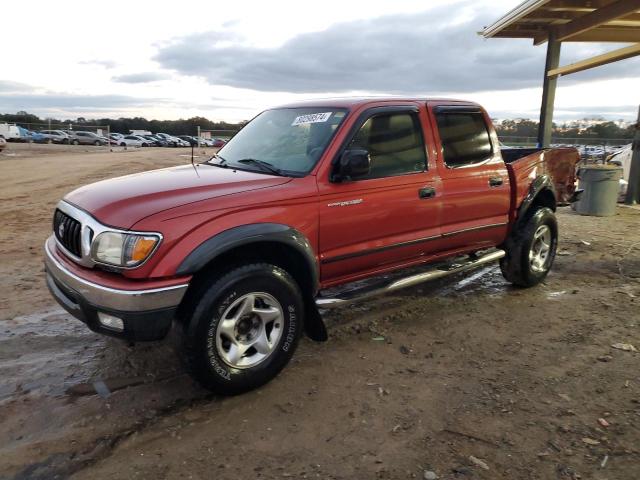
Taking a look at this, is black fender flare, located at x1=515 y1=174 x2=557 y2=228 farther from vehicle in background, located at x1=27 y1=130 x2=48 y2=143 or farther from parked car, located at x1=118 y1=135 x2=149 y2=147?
vehicle in background, located at x1=27 y1=130 x2=48 y2=143

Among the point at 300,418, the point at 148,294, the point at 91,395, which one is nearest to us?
the point at 148,294

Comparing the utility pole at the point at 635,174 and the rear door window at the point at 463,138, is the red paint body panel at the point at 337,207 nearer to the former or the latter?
the rear door window at the point at 463,138

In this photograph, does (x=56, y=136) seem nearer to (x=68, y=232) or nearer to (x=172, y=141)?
(x=172, y=141)

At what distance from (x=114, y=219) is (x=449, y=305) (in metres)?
3.45

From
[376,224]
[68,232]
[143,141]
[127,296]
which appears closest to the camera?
[127,296]

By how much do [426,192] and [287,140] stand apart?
1.26 metres

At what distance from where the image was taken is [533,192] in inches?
212

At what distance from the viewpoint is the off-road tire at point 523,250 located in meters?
5.37

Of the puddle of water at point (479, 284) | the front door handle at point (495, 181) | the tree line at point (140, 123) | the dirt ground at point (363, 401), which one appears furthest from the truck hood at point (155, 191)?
the tree line at point (140, 123)

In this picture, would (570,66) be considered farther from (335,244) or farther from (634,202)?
(335,244)

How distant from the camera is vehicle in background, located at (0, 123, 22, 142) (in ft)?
144

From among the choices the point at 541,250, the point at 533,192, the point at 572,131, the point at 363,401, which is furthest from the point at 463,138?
the point at 572,131

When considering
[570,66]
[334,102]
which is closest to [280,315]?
[334,102]

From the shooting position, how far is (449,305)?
17.0 ft
